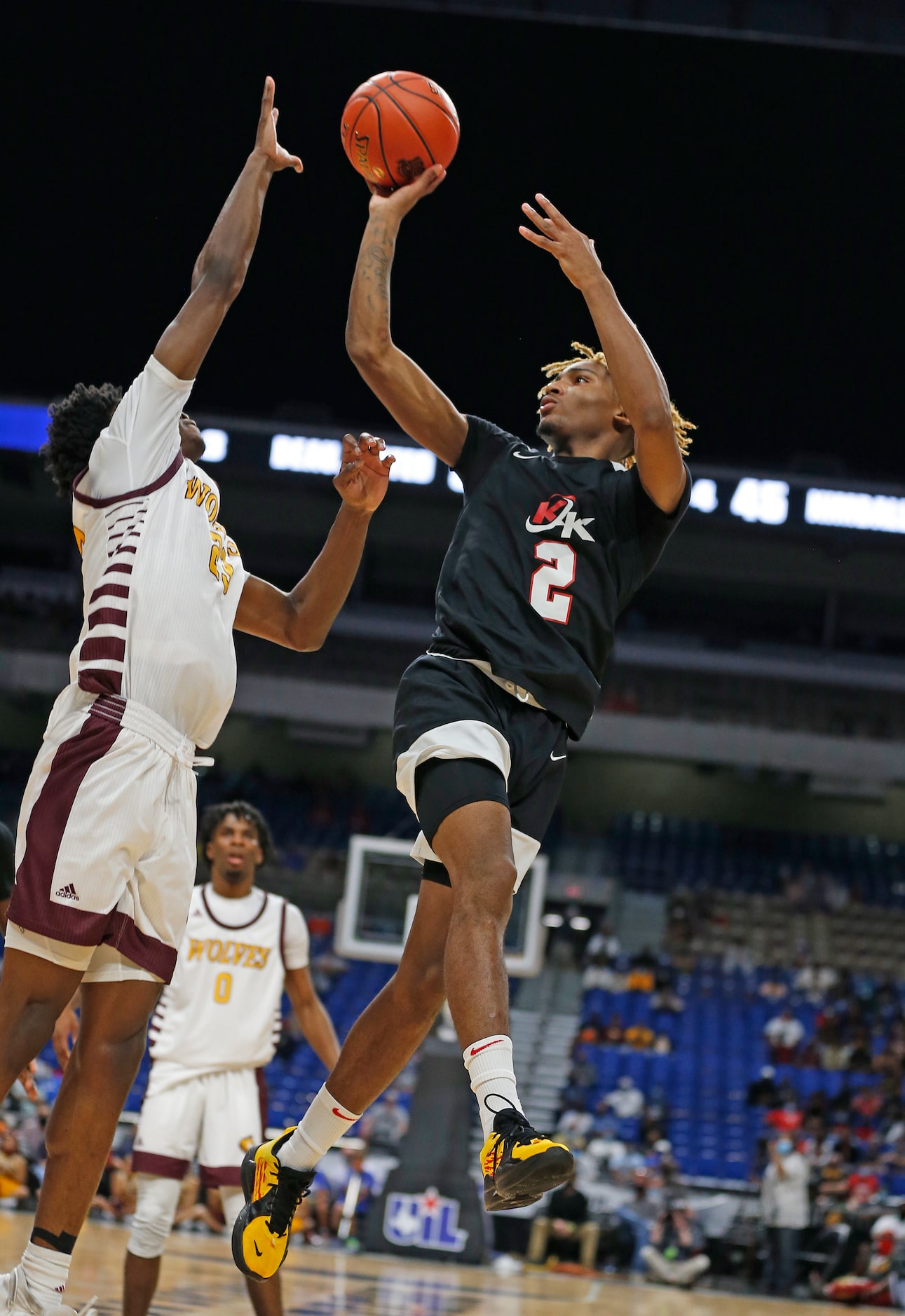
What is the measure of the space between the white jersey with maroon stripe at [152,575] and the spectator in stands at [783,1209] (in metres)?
10.2

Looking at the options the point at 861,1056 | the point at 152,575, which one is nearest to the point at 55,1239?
the point at 152,575

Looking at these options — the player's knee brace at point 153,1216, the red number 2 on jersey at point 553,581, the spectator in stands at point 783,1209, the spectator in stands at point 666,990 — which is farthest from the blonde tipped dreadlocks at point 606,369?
the spectator in stands at point 666,990

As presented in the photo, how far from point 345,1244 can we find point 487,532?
9891mm

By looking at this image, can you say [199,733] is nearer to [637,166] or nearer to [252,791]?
[637,166]

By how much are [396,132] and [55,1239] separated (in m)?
3.14

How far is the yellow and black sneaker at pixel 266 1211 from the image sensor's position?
3930mm

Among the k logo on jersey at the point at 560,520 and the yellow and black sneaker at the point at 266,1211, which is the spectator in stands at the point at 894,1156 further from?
the k logo on jersey at the point at 560,520

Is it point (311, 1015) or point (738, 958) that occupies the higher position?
point (738, 958)

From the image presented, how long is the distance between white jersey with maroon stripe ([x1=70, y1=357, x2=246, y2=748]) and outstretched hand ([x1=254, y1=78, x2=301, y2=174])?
2.53 feet

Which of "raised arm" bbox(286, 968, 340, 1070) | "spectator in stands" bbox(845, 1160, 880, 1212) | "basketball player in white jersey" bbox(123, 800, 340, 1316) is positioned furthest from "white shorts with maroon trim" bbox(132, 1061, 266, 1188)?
"spectator in stands" bbox(845, 1160, 880, 1212)

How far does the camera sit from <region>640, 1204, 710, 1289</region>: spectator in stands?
40.2 ft

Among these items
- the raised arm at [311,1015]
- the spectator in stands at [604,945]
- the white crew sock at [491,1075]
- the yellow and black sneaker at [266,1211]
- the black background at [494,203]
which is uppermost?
the black background at [494,203]

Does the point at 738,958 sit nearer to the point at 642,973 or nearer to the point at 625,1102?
the point at 642,973

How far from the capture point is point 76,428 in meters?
4.04
